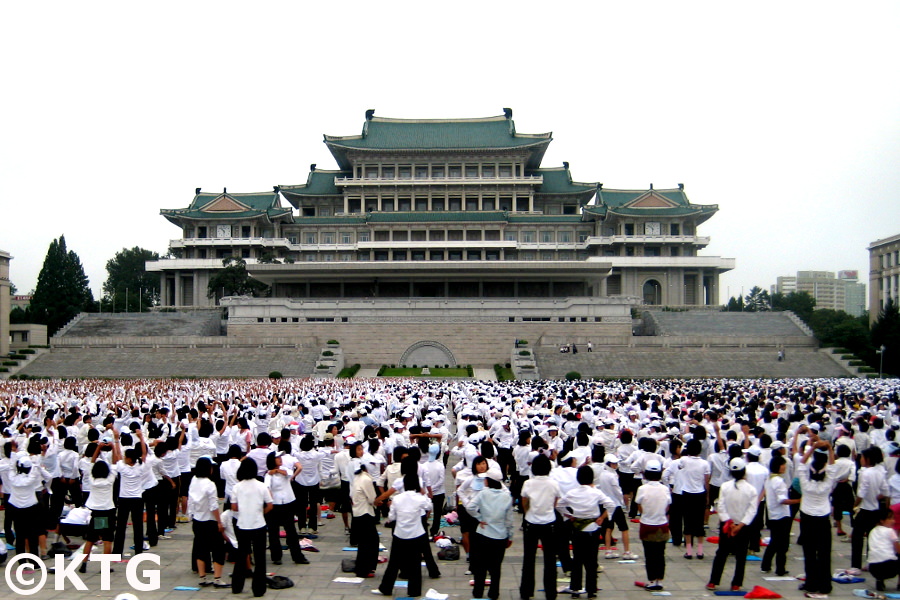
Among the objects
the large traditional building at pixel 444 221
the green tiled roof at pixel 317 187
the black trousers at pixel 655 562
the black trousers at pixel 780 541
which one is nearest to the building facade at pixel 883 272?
the large traditional building at pixel 444 221

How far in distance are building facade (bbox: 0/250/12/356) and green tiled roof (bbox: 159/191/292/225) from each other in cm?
1557

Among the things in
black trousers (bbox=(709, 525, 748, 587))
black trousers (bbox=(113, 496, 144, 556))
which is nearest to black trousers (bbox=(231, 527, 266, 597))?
black trousers (bbox=(113, 496, 144, 556))

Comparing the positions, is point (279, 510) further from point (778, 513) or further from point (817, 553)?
point (817, 553)

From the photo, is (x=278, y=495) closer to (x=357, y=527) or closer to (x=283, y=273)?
(x=357, y=527)

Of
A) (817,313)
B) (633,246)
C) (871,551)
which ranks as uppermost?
(633,246)

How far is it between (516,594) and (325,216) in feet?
219

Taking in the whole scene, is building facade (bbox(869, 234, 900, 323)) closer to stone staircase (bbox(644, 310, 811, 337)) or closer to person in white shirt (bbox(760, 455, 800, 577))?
stone staircase (bbox(644, 310, 811, 337))

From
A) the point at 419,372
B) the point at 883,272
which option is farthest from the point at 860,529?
the point at 883,272

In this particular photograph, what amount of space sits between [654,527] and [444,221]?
59956 millimetres

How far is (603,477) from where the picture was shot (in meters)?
10.1

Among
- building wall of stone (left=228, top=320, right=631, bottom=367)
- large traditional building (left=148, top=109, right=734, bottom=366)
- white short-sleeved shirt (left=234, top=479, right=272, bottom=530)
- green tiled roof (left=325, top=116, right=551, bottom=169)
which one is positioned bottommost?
white short-sleeved shirt (left=234, top=479, right=272, bottom=530)

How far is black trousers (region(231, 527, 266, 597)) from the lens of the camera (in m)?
8.93

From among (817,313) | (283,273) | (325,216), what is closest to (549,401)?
(283,273)

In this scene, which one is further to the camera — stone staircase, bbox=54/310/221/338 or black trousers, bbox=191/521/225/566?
stone staircase, bbox=54/310/221/338
